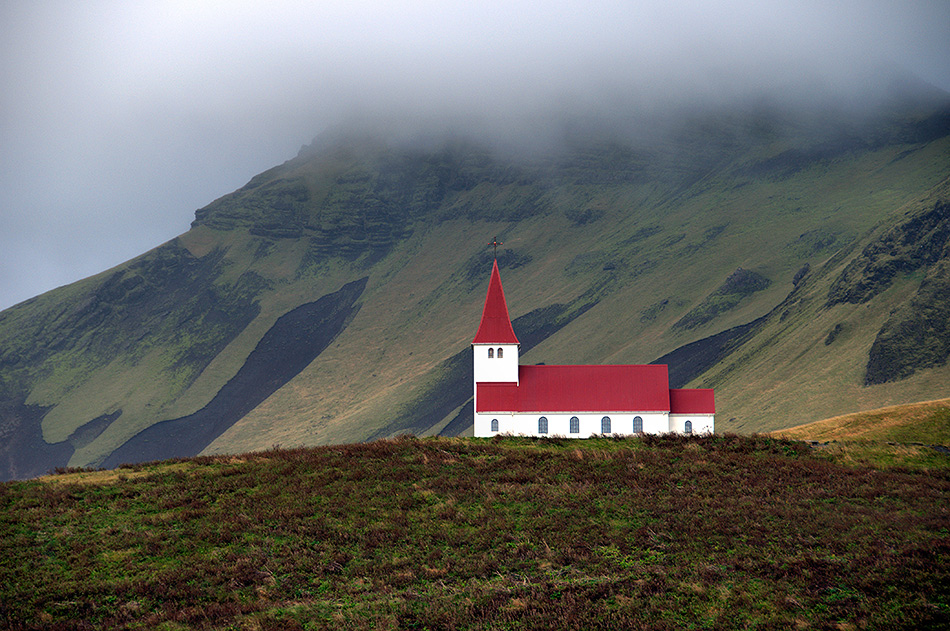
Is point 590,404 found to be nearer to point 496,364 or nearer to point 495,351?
point 496,364

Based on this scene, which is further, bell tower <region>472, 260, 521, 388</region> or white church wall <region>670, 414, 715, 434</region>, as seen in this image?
bell tower <region>472, 260, 521, 388</region>

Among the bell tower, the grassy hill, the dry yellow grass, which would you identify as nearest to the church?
the bell tower

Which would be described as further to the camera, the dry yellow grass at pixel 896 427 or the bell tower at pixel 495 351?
the bell tower at pixel 495 351

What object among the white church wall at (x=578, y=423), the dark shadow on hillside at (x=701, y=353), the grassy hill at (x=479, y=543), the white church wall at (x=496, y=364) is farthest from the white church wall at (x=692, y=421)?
the dark shadow on hillside at (x=701, y=353)

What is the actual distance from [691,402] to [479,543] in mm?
38668

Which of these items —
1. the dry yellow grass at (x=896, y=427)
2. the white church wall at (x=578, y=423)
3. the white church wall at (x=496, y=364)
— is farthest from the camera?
the white church wall at (x=496, y=364)

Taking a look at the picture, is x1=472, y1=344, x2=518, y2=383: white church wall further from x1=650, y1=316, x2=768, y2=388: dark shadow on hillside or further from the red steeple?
x1=650, y1=316, x2=768, y2=388: dark shadow on hillside

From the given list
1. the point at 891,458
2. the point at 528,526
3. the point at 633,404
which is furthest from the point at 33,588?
the point at 633,404

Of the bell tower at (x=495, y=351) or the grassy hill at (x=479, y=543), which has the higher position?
the bell tower at (x=495, y=351)

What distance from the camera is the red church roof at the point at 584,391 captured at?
5762 cm

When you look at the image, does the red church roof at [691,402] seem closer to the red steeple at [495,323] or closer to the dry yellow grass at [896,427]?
the dry yellow grass at [896,427]

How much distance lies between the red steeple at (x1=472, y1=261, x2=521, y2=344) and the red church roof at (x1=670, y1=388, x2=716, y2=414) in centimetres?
1285

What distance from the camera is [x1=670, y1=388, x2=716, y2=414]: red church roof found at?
192 ft

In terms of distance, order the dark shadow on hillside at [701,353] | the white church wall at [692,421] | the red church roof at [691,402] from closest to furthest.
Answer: the white church wall at [692,421]
the red church roof at [691,402]
the dark shadow on hillside at [701,353]
